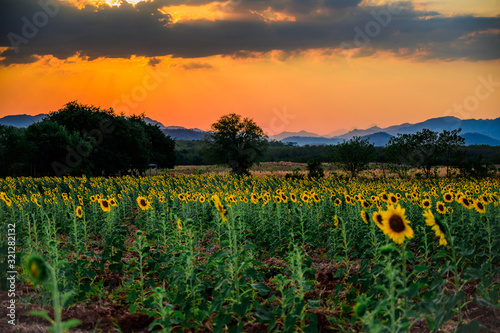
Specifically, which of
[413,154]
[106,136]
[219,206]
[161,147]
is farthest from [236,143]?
[219,206]

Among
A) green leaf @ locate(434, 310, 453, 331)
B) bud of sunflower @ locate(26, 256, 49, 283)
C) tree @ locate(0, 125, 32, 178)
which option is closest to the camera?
bud of sunflower @ locate(26, 256, 49, 283)

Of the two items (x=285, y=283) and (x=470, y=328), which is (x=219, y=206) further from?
(x=470, y=328)

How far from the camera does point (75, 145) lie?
128 feet

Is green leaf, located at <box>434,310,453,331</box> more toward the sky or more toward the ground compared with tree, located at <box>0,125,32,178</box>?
more toward the ground

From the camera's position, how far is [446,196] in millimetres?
8391

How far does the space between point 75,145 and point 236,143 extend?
57.1 ft

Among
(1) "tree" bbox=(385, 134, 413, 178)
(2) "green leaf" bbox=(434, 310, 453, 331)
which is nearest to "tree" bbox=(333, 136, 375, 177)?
(1) "tree" bbox=(385, 134, 413, 178)

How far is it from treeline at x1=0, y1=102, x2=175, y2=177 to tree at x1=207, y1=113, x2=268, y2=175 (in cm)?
960

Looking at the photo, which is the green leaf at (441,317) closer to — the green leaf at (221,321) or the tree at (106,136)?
the green leaf at (221,321)

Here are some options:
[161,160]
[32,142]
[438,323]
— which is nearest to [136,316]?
[438,323]

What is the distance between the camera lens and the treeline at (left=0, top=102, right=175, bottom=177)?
3778cm

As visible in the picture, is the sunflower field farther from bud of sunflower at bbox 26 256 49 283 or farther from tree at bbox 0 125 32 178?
tree at bbox 0 125 32 178

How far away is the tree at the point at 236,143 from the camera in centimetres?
4703

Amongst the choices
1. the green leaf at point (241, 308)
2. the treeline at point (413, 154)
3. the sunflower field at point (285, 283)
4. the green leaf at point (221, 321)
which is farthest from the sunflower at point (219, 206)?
the treeline at point (413, 154)
